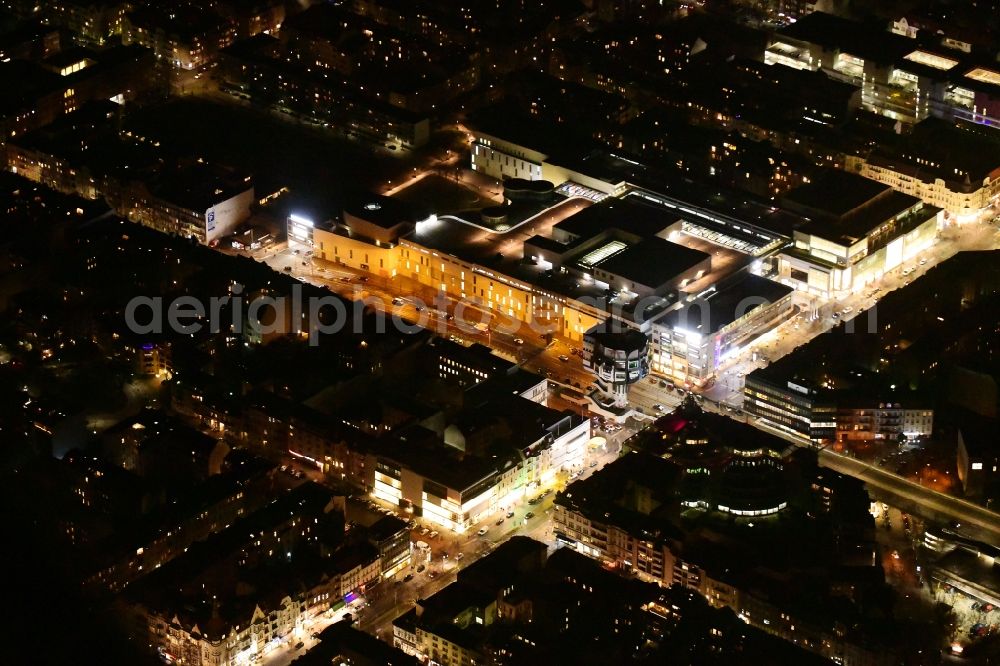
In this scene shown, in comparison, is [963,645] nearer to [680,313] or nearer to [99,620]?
[680,313]

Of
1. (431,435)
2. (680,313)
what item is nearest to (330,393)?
(431,435)

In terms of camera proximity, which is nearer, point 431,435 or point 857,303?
point 431,435

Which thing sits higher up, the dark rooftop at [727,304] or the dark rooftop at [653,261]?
the dark rooftop at [653,261]

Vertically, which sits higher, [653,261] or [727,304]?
[653,261]

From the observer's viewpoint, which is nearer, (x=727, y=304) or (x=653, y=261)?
(x=727, y=304)

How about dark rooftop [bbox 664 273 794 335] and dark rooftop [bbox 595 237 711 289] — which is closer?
dark rooftop [bbox 664 273 794 335]

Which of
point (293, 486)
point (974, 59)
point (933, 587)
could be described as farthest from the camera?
point (974, 59)

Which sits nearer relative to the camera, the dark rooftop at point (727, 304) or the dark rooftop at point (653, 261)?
the dark rooftop at point (727, 304)

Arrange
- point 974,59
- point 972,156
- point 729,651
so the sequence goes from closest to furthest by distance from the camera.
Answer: point 729,651 < point 972,156 < point 974,59

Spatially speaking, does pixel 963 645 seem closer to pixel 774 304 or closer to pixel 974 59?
pixel 774 304

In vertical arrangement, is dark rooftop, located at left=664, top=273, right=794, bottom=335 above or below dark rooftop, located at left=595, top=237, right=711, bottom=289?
below
